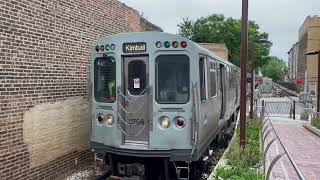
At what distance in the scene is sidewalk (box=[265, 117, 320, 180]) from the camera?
33.2 feet

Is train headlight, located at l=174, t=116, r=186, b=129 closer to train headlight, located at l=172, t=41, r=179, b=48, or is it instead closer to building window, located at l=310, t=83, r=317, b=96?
train headlight, located at l=172, t=41, r=179, b=48

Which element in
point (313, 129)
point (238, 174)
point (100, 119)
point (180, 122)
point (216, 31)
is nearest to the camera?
point (238, 174)

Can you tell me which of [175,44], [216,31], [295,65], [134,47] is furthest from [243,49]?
[295,65]

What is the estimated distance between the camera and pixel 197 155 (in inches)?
350

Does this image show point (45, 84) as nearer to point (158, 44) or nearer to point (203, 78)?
point (158, 44)

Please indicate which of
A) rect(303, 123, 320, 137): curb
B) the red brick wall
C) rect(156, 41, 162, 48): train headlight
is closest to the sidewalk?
rect(303, 123, 320, 137): curb

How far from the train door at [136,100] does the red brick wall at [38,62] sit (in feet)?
5.96

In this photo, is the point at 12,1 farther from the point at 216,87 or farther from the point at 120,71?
the point at 216,87

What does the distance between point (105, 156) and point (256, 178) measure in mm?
3172

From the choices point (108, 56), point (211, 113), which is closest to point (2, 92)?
point (108, 56)

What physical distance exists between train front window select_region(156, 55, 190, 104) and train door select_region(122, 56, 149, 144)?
0.25 meters

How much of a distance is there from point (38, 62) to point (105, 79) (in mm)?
1371

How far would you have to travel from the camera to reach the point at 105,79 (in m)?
9.59

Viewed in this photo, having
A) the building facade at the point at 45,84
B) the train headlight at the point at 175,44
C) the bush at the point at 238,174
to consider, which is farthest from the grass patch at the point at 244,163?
the building facade at the point at 45,84
